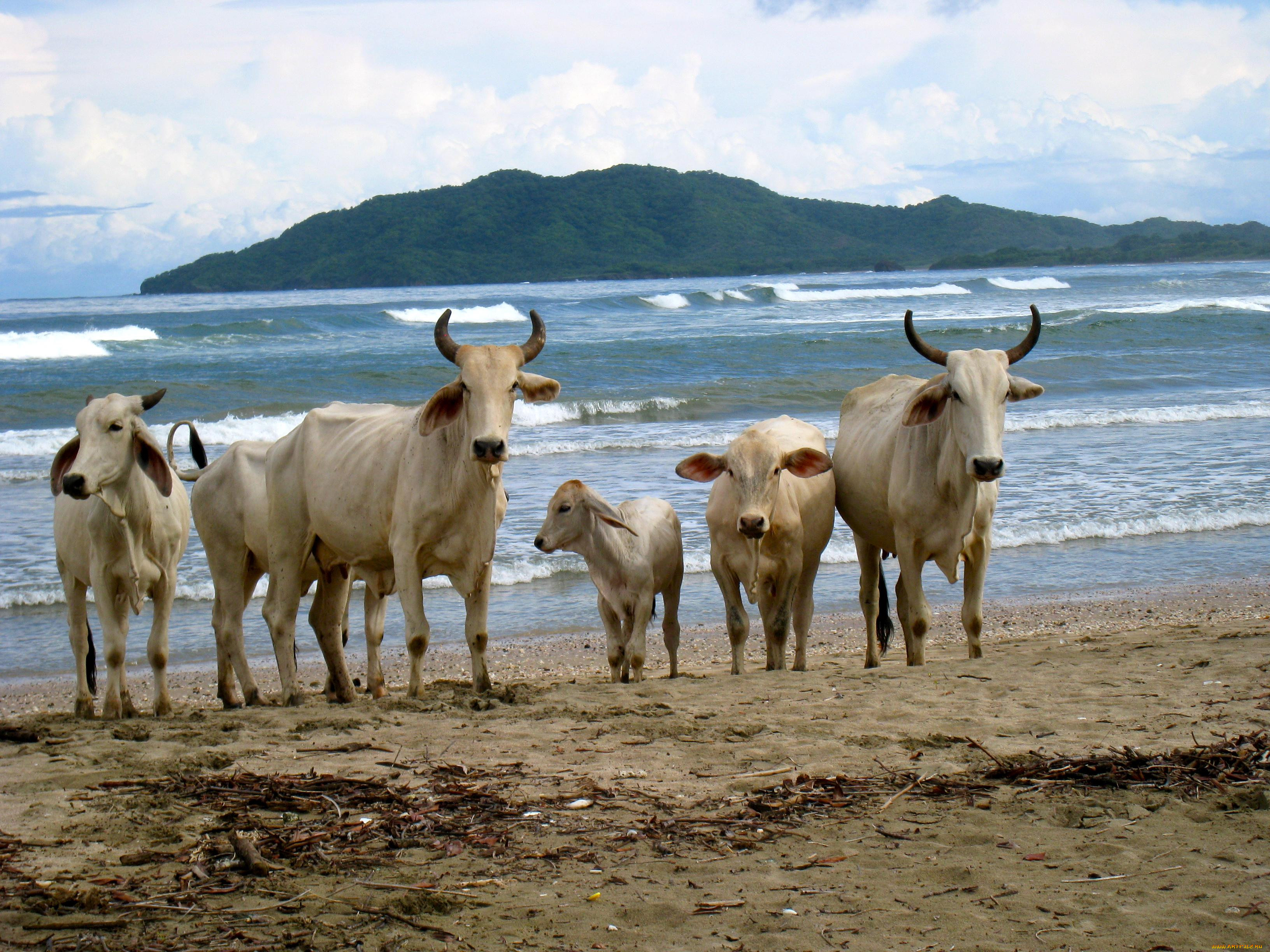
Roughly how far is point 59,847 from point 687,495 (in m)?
9.96

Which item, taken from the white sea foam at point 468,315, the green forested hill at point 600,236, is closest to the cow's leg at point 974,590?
the white sea foam at point 468,315

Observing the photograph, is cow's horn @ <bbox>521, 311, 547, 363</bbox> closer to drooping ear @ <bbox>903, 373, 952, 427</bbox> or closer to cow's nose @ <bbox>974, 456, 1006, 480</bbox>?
drooping ear @ <bbox>903, 373, 952, 427</bbox>

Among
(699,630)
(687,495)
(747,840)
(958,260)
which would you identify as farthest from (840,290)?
(747,840)

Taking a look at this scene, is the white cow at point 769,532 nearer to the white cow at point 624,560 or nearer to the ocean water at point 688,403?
the white cow at point 624,560

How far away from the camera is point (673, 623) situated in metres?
8.35

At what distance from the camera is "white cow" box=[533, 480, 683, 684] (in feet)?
26.9

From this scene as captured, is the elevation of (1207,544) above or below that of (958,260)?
below

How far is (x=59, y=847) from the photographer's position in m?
4.45

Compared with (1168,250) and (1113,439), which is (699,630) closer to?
(1113,439)

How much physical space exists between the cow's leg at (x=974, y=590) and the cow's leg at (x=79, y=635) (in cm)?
518

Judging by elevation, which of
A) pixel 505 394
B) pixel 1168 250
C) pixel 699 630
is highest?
pixel 1168 250

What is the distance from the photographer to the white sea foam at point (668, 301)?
58219 mm

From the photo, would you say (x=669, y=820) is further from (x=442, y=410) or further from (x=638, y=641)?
(x=638, y=641)

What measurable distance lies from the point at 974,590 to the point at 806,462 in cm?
130
